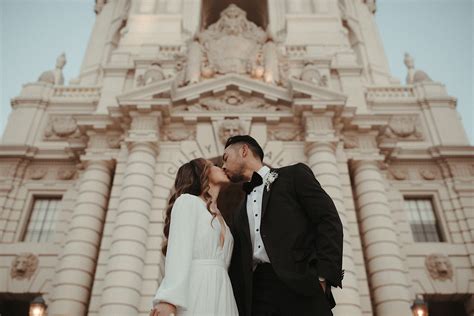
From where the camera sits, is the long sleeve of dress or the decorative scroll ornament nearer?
the long sleeve of dress

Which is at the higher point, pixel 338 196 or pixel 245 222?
pixel 338 196

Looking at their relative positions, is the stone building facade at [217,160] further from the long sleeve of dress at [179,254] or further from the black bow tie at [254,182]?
the long sleeve of dress at [179,254]

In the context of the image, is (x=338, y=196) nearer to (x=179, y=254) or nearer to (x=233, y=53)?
(x=233, y=53)

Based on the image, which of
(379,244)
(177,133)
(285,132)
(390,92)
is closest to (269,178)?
(379,244)

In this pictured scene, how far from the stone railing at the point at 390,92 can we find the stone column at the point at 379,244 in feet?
14.7

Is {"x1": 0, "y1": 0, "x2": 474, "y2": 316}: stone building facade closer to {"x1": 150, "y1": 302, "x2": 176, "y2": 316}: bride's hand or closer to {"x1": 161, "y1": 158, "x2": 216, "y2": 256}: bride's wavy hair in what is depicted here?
{"x1": 161, "y1": 158, "x2": 216, "y2": 256}: bride's wavy hair

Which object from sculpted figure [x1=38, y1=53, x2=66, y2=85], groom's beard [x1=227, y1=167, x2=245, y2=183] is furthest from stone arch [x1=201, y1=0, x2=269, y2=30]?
groom's beard [x1=227, y1=167, x2=245, y2=183]

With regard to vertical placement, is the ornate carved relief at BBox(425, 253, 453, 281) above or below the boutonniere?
above

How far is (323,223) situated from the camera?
11.5ft

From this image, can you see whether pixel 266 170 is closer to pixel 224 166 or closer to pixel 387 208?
pixel 224 166

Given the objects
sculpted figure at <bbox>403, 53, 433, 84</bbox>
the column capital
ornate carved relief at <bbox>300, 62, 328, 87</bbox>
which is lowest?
the column capital

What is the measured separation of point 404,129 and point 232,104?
6.86 metres

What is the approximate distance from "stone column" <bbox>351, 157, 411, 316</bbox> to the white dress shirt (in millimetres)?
9155

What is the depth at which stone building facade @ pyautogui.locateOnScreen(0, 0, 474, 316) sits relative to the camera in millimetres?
12078
